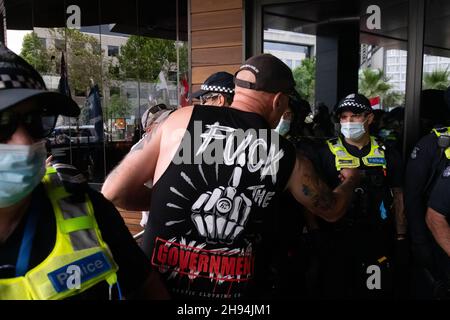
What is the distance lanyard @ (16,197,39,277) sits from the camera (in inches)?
37.2

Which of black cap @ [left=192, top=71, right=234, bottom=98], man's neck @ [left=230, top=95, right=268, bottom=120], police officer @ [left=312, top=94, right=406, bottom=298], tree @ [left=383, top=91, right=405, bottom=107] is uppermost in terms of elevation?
black cap @ [left=192, top=71, right=234, bottom=98]

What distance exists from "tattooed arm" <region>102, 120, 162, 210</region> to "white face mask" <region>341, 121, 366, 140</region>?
164 cm

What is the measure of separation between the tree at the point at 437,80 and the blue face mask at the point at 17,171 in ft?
9.87

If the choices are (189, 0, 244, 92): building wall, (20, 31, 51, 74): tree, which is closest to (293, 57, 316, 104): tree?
(189, 0, 244, 92): building wall

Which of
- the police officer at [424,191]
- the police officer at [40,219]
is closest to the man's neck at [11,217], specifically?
the police officer at [40,219]

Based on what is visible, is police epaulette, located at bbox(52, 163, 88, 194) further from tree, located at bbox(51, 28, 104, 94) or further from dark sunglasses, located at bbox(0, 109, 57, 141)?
tree, located at bbox(51, 28, 104, 94)

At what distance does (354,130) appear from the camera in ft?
9.35

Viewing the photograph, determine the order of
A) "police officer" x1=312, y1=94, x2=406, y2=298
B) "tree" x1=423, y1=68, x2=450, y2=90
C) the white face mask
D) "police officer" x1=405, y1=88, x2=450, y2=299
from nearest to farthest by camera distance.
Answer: "police officer" x1=405, y1=88, x2=450, y2=299, "police officer" x1=312, y1=94, x2=406, y2=298, the white face mask, "tree" x1=423, y1=68, x2=450, y2=90

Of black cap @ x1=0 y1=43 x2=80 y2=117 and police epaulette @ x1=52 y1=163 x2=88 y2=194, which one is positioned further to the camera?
police epaulette @ x1=52 y1=163 x2=88 y2=194

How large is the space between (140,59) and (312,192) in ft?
13.2

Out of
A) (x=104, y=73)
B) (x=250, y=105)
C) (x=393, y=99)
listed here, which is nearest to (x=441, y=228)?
(x=250, y=105)

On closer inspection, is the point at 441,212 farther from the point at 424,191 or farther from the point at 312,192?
the point at 312,192
